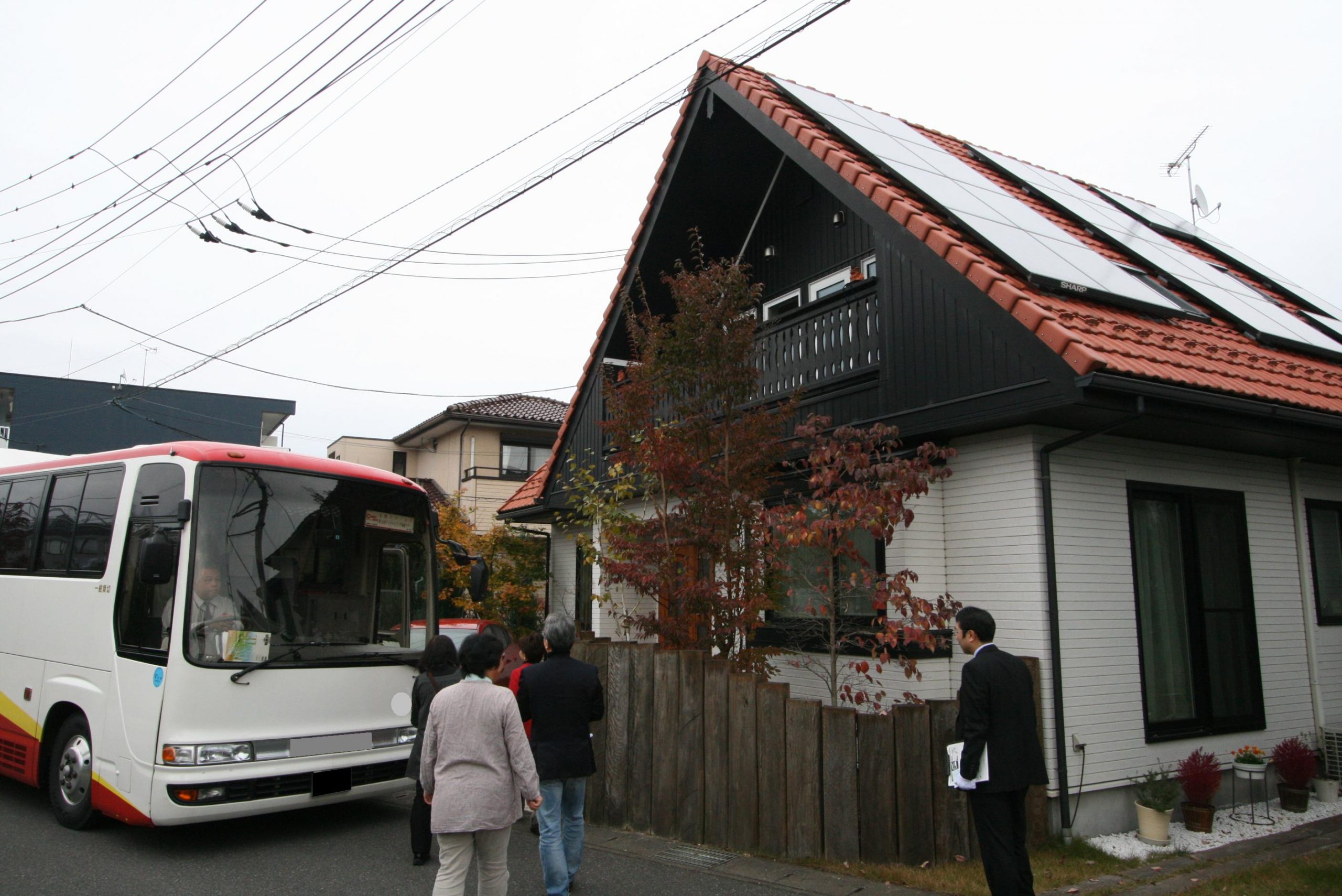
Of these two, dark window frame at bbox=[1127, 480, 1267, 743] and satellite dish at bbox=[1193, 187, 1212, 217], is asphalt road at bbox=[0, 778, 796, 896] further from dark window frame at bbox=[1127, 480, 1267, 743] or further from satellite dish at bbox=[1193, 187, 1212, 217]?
satellite dish at bbox=[1193, 187, 1212, 217]

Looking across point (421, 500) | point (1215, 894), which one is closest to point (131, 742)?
point (421, 500)

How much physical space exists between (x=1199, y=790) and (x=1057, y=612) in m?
1.89

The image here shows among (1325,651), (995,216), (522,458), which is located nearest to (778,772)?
(995,216)

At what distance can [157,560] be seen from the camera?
6461 mm

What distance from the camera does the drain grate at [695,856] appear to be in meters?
6.74

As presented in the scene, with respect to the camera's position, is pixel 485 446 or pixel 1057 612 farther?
pixel 485 446

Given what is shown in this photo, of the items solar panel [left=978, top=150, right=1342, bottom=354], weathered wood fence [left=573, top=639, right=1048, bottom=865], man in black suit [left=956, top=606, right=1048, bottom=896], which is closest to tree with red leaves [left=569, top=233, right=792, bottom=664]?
weathered wood fence [left=573, top=639, right=1048, bottom=865]

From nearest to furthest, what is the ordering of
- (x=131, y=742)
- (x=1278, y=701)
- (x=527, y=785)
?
(x=527, y=785) < (x=131, y=742) < (x=1278, y=701)

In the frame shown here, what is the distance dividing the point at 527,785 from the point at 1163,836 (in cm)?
513

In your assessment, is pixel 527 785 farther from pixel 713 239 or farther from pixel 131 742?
pixel 713 239

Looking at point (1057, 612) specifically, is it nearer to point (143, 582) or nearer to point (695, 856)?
point (695, 856)

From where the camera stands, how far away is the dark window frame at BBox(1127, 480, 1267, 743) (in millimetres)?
8023

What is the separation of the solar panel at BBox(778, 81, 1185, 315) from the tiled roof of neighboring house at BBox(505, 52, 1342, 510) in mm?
134

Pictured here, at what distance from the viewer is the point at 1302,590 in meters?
9.38
